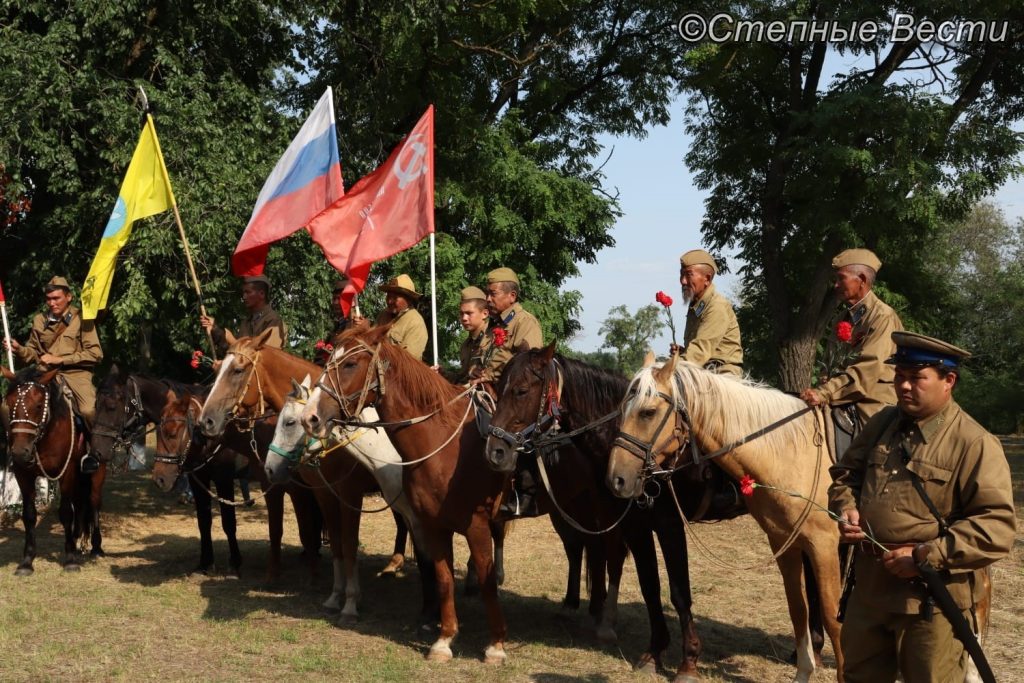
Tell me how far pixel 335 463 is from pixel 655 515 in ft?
11.1

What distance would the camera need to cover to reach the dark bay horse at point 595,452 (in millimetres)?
6957

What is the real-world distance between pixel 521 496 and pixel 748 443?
7.42 feet

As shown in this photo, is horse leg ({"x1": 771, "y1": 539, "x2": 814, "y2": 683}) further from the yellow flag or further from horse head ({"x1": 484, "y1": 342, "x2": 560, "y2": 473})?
the yellow flag

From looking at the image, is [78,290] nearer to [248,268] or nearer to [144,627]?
[248,268]

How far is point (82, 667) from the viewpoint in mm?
7355

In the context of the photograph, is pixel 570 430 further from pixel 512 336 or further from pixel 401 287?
pixel 401 287

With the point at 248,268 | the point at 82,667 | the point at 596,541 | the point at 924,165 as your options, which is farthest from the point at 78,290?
the point at 924,165

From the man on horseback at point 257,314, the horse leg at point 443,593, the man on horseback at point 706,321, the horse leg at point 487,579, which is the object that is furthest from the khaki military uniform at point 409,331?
the man on horseback at point 706,321

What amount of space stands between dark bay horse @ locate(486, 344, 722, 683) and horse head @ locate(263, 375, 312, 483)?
1.98m

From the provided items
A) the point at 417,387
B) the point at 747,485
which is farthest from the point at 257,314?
the point at 747,485

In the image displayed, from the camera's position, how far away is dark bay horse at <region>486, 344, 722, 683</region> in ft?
22.8

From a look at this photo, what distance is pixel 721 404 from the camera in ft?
20.6

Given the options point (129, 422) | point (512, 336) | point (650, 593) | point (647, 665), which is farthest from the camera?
point (129, 422)

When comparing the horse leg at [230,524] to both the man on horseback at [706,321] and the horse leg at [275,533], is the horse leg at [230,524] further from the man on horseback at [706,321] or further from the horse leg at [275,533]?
the man on horseback at [706,321]
